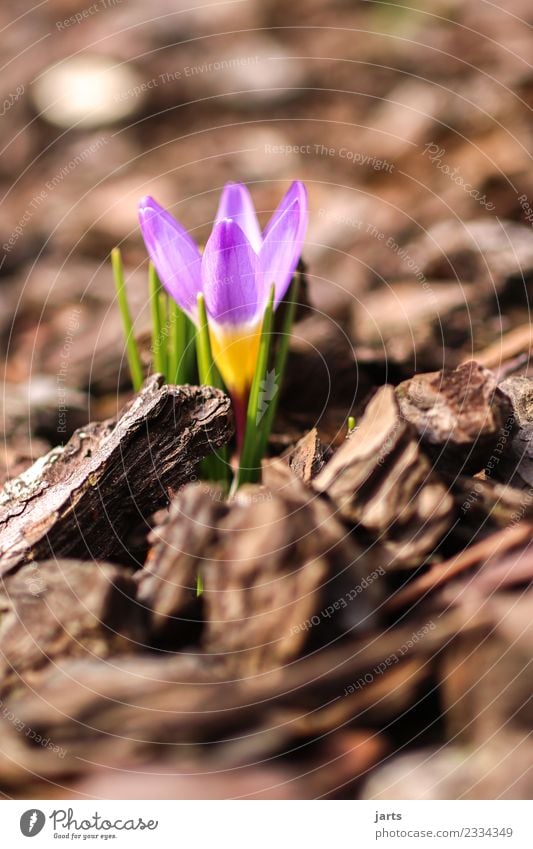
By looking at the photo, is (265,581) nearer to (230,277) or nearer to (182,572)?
(182,572)

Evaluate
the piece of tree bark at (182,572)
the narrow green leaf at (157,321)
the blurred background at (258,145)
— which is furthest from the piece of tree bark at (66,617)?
the blurred background at (258,145)

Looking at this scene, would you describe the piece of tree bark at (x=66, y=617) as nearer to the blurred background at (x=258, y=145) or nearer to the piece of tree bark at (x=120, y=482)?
the piece of tree bark at (x=120, y=482)

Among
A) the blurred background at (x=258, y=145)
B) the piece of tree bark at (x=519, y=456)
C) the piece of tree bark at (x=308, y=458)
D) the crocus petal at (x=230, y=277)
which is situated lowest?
the piece of tree bark at (x=519, y=456)

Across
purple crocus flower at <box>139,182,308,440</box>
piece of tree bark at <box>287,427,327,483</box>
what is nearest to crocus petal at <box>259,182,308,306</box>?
purple crocus flower at <box>139,182,308,440</box>

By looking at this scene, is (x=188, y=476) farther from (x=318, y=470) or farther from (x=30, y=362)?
(x=30, y=362)

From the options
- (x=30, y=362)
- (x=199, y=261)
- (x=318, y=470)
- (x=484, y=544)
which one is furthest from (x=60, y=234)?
(x=484, y=544)

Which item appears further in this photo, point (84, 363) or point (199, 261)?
point (84, 363)
